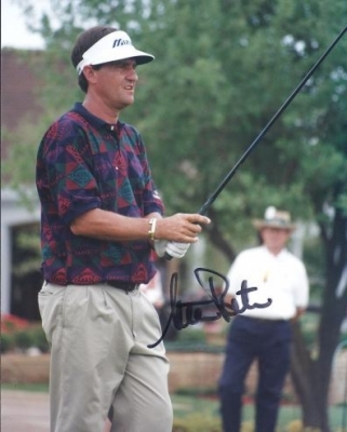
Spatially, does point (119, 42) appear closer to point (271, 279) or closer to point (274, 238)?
point (271, 279)

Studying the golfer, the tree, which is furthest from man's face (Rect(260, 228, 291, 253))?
the golfer

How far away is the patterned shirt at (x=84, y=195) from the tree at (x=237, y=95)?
512cm

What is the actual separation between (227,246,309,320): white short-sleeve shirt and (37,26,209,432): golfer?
4.45 meters

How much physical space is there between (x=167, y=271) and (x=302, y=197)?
697 inches

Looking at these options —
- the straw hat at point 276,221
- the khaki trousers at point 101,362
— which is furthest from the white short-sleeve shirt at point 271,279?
the khaki trousers at point 101,362

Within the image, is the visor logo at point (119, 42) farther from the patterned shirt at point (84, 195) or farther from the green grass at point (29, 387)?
the green grass at point (29, 387)

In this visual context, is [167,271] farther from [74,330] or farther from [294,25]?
[74,330]

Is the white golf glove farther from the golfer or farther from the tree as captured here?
the tree

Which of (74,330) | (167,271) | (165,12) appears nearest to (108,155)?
(74,330)

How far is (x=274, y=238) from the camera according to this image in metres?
10.2

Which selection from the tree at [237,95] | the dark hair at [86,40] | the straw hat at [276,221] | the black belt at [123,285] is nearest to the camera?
the black belt at [123,285]

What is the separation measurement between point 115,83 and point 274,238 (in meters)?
4.99

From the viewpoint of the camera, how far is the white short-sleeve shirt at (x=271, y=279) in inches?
387

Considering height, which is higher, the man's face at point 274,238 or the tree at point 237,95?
the tree at point 237,95
